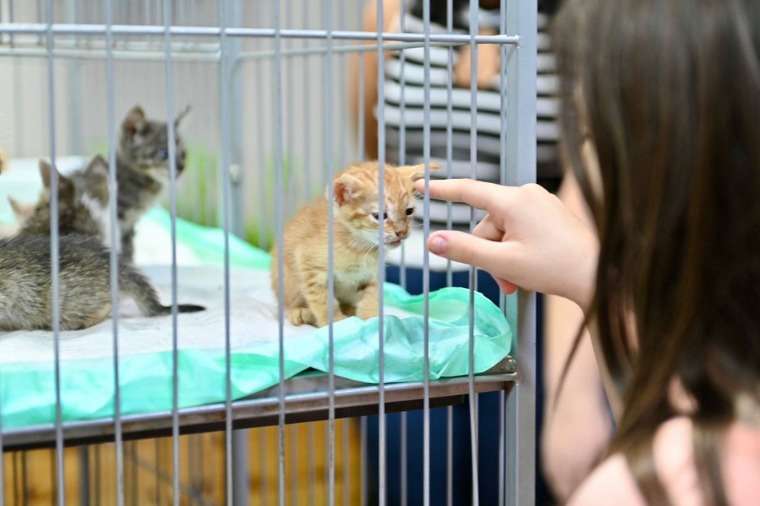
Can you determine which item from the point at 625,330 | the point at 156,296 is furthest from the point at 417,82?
the point at 625,330

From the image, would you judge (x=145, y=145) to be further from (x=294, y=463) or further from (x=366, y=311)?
(x=366, y=311)

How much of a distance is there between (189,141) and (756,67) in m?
1.67

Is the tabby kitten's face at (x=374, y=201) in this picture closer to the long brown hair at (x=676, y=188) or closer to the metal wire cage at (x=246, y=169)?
the metal wire cage at (x=246, y=169)

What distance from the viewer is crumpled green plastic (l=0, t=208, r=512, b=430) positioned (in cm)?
88

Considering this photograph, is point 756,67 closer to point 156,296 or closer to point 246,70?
point 156,296

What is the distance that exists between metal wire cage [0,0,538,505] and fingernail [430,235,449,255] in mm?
55

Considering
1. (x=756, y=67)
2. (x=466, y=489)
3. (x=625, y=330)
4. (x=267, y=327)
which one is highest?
(x=756, y=67)

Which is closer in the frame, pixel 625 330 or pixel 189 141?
pixel 625 330

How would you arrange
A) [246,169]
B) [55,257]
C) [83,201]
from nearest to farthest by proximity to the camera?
[55,257] → [83,201] → [246,169]

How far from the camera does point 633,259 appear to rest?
0.62m

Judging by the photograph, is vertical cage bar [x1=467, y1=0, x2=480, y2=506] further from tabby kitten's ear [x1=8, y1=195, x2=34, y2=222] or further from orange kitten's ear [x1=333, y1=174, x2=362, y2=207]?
tabby kitten's ear [x1=8, y1=195, x2=34, y2=222]

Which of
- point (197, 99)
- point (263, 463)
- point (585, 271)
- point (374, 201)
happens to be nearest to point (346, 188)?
point (374, 201)

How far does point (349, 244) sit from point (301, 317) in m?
0.11

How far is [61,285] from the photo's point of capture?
1.16 meters
